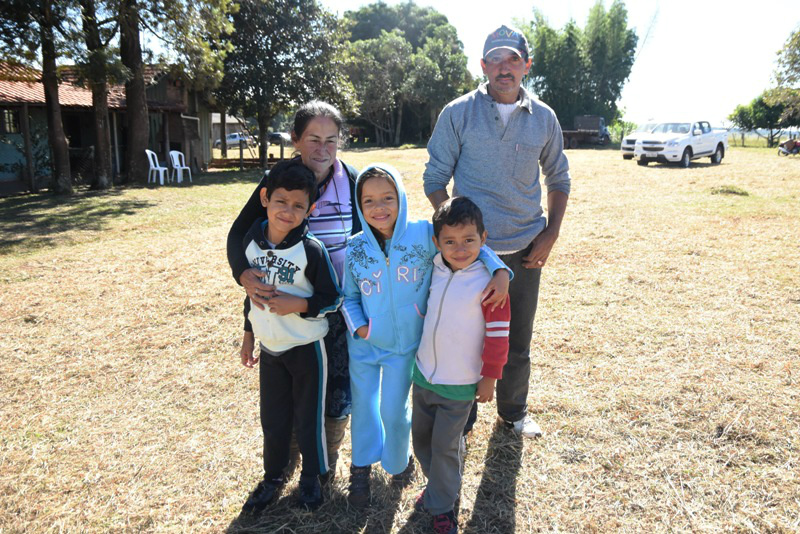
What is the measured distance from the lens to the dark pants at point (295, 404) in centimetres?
249

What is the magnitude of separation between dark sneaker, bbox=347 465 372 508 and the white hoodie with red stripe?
0.59 metres

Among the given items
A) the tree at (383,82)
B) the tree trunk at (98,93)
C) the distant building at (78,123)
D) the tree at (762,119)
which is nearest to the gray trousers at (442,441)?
the tree trunk at (98,93)

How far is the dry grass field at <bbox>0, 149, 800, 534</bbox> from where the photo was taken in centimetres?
257

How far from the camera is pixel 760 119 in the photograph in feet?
115

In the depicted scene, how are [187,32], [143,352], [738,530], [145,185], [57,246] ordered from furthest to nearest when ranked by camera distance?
[145,185] < [187,32] < [57,246] < [143,352] < [738,530]

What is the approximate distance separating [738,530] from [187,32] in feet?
51.2

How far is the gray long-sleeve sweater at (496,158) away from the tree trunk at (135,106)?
1422 centimetres

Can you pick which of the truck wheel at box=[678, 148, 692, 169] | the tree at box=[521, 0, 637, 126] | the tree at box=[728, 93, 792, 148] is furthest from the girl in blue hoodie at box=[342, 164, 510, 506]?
the tree at box=[521, 0, 637, 126]

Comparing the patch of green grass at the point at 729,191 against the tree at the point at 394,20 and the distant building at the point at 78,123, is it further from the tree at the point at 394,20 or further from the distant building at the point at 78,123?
the tree at the point at 394,20

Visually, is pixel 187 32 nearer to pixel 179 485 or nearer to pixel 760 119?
pixel 179 485

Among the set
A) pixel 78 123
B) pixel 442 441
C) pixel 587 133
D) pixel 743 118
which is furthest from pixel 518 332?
pixel 743 118

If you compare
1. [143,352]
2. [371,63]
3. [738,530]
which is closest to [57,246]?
[143,352]

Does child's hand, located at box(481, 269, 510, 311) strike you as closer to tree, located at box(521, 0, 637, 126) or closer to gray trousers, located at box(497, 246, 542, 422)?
gray trousers, located at box(497, 246, 542, 422)

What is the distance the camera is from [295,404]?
2.56 meters
